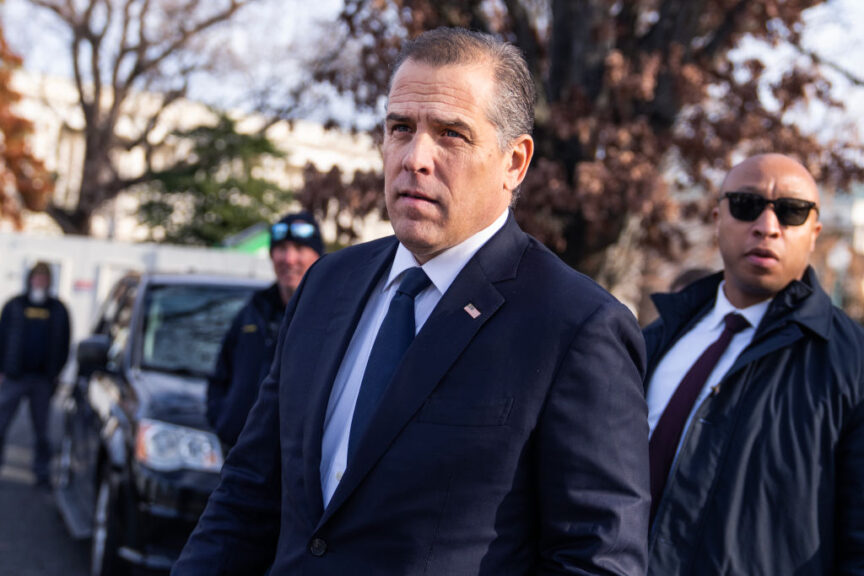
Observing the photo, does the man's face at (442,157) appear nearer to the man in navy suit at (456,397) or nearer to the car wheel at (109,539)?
the man in navy suit at (456,397)

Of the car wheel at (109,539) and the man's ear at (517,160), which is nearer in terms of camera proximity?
the man's ear at (517,160)

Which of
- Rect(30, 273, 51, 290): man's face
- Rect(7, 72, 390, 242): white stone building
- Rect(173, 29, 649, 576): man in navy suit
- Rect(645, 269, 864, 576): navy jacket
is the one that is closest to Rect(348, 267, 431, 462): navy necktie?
Rect(173, 29, 649, 576): man in navy suit

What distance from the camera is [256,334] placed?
15.5 ft

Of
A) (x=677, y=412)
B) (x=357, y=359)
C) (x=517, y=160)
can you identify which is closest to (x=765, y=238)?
(x=677, y=412)

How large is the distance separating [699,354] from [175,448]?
3.20 m

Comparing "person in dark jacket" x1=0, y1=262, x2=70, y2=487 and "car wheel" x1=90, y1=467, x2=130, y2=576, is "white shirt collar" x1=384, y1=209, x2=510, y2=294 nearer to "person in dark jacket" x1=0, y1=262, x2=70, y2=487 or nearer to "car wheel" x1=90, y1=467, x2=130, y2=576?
"car wheel" x1=90, y1=467, x2=130, y2=576

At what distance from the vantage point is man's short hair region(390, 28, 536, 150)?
6.50ft

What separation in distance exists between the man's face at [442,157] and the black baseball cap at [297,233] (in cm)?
293

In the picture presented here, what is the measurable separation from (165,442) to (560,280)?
3797 mm

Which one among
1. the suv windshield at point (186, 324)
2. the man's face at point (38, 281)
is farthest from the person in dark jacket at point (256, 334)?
the man's face at point (38, 281)

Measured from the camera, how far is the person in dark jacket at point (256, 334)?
4.58 meters

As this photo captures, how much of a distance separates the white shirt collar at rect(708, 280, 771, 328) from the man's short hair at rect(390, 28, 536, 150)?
3.99 feet

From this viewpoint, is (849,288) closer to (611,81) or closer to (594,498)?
(611,81)

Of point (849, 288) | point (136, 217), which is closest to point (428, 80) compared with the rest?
point (136, 217)
